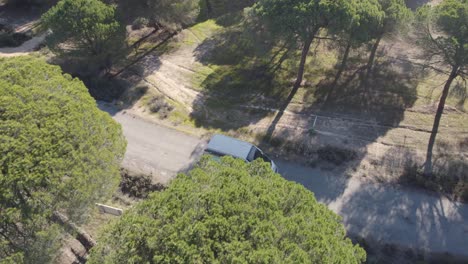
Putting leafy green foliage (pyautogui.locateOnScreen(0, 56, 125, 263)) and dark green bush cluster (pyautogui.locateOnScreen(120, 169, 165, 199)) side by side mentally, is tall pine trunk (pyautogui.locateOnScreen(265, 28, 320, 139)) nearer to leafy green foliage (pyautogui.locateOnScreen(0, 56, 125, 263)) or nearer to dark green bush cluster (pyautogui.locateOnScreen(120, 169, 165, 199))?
dark green bush cluster (pyautogui.locateOnScreen(120, 169, 165, 199))

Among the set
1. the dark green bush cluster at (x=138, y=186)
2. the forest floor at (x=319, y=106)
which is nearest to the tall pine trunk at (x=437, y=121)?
the forest floor at (x=319, y=106)

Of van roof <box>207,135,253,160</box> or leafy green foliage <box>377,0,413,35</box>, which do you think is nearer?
van roof <box>207,135,253,160</box>

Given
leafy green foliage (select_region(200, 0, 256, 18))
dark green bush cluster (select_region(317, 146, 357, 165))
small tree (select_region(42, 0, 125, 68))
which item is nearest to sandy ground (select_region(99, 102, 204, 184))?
small tree (select_region(42, 0, 125, 68))

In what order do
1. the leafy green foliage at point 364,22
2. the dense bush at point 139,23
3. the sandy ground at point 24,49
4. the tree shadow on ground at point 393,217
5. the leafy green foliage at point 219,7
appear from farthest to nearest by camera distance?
1. the leafy green foliage at point 219,7
2. the dense bush at point 139,23
3. the sandy ground at point 24,49
4. the leafy green foliage at point 364,22
5. the tree shadow on ground at point 393,217

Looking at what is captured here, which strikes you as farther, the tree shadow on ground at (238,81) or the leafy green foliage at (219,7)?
the leafy green foliage at (219,7)

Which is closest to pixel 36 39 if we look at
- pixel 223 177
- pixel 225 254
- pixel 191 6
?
pixel 191 6

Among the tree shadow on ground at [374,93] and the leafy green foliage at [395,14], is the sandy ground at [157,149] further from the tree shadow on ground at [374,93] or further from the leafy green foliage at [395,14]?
the leafy green foliage at [395,14]

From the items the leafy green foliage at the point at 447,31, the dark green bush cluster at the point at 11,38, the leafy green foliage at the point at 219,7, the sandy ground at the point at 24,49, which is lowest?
the leafy green foliage at the point at 219,7
